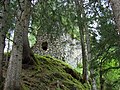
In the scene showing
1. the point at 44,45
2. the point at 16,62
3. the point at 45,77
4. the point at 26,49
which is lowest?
the point at 45,77

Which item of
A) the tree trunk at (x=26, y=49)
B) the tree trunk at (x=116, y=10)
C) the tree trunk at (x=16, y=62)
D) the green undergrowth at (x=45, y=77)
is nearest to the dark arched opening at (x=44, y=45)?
the green undergrowth at (x=45, y=77)

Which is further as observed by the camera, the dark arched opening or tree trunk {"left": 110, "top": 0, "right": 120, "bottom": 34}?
the dark arched opening

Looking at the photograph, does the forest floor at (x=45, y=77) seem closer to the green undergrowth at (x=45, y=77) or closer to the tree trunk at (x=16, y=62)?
the green undergrowth at (x=45, y=77)

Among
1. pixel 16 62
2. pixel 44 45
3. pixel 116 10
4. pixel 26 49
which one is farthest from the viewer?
pixel 44 45

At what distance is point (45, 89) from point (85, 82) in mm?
3584

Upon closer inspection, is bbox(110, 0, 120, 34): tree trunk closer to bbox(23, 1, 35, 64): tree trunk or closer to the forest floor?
the forest floor

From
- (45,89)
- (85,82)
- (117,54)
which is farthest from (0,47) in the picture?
(85,82)

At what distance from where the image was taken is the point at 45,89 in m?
7.66

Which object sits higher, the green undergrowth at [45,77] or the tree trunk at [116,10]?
the tree trunk at [116,10]

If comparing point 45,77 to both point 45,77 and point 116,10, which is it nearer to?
point 45,77

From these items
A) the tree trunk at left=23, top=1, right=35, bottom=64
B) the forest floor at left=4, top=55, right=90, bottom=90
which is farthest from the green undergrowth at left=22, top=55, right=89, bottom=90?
the tree trunk at left=23, top=1, right=35, bottom=64

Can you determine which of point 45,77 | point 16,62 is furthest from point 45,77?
point 16,62

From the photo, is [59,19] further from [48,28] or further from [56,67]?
[56,67]

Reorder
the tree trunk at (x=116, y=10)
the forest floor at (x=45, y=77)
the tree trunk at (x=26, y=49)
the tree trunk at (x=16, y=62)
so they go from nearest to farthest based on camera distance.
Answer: the tree trunk at (x=116, y=10) < the tree trunk at (x=16, y=62) < the forest floor at (x=45, y=77) < the tree trunk at (x=26, y=49)
